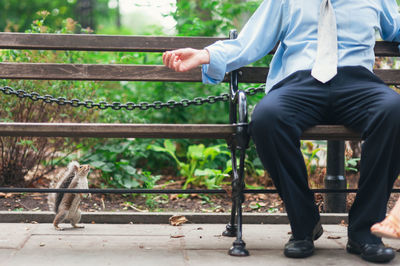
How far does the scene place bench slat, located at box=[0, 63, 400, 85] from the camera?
3.06m

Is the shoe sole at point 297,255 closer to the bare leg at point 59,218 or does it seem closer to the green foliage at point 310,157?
the bare leg at point 59,218

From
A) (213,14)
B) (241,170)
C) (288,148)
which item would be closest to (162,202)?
(241,170)

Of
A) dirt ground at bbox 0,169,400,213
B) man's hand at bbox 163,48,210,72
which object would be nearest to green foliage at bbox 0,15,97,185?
dirt ground at bbox 0,169,400,213

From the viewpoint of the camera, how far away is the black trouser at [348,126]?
2.28m

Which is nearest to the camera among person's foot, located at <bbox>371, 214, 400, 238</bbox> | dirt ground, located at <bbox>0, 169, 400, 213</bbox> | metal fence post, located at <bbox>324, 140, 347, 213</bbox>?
person's foot, located at <bbox>371, 214, 400, 238</bbox>

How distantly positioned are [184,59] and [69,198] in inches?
45.9

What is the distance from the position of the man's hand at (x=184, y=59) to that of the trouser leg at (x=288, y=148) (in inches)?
15.8

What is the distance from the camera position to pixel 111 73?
3098mm

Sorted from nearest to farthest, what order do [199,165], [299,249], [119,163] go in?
[299,249]
[119,163]
[199,165]

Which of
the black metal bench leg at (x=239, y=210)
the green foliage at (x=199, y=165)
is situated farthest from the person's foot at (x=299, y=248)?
the green foliage at (x=199, y=165)

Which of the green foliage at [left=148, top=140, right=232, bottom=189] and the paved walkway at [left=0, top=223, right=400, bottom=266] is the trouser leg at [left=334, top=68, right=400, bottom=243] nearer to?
the paved walkway at [left=0, top=223, right=400, bottom=266]

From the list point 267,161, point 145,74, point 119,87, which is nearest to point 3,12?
point 119,87

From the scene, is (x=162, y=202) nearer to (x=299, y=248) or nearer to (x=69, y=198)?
(x=69, y=198)

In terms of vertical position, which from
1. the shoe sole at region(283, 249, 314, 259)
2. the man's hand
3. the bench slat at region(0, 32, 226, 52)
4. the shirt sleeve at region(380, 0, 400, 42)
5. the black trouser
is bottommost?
the shoe sole at region(283, 249, 314, 259)
